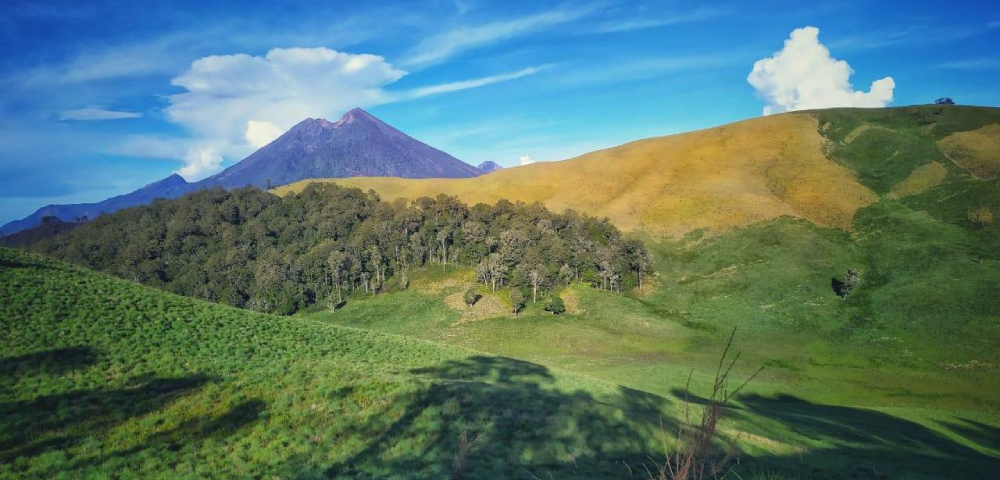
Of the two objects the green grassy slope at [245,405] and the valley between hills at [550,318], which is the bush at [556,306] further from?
the green grassy slope at [245,405]

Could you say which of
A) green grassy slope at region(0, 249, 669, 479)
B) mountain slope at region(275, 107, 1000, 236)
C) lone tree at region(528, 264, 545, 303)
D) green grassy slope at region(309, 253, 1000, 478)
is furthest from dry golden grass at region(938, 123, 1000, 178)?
green grassy slope at region(0, 249, 669, 479)

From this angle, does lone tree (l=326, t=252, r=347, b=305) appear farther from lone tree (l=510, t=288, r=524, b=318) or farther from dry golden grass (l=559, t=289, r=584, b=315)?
dry golden grass (l=559, t=289, r=584, b=315)

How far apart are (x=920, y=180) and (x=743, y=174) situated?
41895mm

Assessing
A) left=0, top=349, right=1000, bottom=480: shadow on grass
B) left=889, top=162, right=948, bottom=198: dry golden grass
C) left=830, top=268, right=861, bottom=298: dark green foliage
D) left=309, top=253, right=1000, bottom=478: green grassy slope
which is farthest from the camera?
left=889, top=162, right=948, bottom=198: dry golden grass

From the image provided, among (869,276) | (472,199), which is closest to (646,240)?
(869,276)

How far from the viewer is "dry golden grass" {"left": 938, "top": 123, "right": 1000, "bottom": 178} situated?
109m

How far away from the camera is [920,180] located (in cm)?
11556

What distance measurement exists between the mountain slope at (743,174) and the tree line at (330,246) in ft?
78.6

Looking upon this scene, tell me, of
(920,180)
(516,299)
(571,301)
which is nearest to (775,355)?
(571,301)

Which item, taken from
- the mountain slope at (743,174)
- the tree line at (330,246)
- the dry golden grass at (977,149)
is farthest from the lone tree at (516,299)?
the dry golden grass at (977,149)

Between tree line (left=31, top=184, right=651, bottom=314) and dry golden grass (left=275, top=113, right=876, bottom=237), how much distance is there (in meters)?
21.3

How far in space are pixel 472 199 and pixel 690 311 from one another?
328 feet

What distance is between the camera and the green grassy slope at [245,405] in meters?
19.0

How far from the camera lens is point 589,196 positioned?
158875 mm
